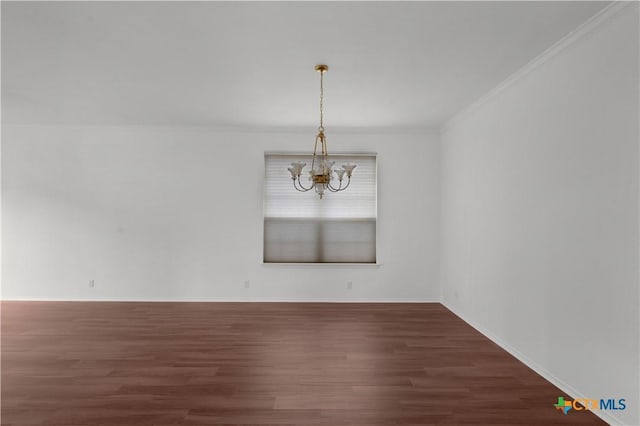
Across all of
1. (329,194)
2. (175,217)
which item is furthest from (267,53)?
(175,217)

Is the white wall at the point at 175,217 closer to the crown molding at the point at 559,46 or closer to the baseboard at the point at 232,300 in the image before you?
the baseboard at the point at 232,300

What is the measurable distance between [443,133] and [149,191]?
15.1 feet

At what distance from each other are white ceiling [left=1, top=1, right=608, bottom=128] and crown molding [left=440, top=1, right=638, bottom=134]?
59 mm

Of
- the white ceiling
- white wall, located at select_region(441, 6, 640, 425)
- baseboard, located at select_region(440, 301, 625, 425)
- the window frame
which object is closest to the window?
the window frame

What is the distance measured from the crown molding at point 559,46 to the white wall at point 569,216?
3cm

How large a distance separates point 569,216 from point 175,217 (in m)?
5.04

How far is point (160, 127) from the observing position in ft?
18.6

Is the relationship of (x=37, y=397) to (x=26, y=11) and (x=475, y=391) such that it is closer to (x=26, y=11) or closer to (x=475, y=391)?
(x=26, y=11)

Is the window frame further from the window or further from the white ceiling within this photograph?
the white ceiling

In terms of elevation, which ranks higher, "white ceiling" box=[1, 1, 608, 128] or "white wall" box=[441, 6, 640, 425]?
"white ceiling" box=[1, 1, 608, 128]

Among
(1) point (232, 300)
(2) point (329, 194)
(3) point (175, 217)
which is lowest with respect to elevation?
(1) point (232, 300)

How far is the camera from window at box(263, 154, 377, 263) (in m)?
5.73

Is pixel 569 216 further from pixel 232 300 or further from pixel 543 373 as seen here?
pixel 232 300

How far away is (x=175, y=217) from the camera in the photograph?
566cm
